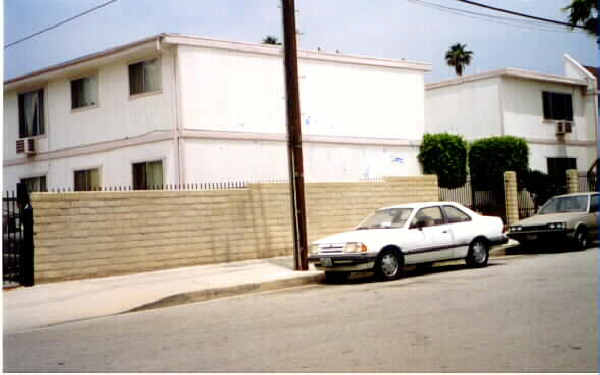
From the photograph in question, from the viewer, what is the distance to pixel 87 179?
73.0ft

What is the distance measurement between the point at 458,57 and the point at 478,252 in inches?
1676

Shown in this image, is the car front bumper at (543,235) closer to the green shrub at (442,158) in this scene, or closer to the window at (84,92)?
the green shrub at (442,158)

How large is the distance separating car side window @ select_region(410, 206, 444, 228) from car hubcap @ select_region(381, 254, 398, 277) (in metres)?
0.82

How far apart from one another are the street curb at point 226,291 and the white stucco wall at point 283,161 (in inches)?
261

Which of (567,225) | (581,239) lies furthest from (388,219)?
(581,239)

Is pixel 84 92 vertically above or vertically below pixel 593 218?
above

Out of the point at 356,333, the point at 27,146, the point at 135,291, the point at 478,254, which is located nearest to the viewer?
the point at 356,333

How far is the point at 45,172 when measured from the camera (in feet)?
77.4

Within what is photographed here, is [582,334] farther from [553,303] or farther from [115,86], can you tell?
[115,86]

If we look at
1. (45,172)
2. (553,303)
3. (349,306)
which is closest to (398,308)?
(349,306)

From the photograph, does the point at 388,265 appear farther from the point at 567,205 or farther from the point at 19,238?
the point at 567,205

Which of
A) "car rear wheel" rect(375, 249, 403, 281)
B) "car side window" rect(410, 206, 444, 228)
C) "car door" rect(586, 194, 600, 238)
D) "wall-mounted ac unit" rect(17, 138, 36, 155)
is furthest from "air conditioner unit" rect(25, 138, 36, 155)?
"car door" rect(586, 194, 600, 238)

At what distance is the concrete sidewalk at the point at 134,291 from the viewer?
36.3 feet

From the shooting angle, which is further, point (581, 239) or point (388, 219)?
point (581, 239)
